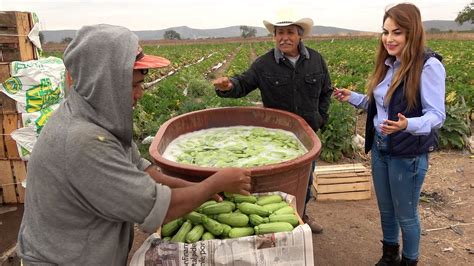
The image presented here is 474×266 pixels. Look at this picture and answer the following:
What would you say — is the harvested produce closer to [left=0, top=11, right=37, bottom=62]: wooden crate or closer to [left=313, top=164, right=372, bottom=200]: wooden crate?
[left=313, top=164, right=372, bottom=200]: wooden crate

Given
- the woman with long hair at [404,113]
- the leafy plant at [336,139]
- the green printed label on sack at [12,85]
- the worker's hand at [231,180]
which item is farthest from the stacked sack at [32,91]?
the leafy plant at [336,139]

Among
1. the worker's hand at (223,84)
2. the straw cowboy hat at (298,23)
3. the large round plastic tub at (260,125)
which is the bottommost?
the large round plastic tub at (260,125)

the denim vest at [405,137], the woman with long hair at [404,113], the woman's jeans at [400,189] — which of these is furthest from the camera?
the woman's jeans at [400,189]

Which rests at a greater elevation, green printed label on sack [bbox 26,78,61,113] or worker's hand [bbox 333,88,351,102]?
worker's hand [bbox 333,88,351,102]

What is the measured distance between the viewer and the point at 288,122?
3701 mm

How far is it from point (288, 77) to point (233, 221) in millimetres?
2062

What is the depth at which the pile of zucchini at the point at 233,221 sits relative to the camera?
2.20 meters

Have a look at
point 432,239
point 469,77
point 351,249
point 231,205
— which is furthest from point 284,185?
point 469,77

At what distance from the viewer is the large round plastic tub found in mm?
2516

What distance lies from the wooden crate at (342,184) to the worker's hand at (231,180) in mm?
3528

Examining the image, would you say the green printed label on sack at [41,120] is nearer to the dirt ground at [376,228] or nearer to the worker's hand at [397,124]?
the dirt ground at [376,228]

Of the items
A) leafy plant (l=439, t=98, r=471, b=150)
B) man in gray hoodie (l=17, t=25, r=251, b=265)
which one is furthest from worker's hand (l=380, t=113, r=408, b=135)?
leafy plant (l=439, t=98, r=471, b=150)

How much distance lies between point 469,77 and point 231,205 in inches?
486

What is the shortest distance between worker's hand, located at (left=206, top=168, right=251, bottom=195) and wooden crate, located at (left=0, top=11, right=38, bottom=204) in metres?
4.07
